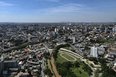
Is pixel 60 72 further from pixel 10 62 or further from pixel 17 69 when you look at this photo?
pixel 10 62

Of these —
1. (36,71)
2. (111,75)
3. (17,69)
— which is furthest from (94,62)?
(17,69)

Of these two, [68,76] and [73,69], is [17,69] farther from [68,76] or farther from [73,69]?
[73,69]

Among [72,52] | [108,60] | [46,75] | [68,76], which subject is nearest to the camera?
[68,76]

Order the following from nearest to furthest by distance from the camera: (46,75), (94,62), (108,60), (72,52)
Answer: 1. (46,75)
2. (94,62)
3. (108,60)
4. (72,52)

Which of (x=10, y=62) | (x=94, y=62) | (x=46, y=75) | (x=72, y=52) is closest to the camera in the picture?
Answer: (x=46, y=75)

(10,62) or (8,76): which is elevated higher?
(10,62)

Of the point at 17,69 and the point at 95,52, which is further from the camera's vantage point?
the point at 95,52

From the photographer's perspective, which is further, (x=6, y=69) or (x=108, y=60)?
(x=108, y=60)

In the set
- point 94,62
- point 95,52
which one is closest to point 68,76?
point 94,62

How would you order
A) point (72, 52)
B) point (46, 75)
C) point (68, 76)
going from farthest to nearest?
1. point (72, 52)
2. point (46, 75)
3. point (68, 76)
